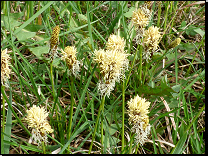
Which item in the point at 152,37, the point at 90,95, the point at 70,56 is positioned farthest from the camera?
the point at 90,95

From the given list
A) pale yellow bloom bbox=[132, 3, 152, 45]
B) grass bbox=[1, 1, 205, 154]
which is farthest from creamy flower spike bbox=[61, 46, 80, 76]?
pale yellow bloom bbox=[132, 3, 152, 45]

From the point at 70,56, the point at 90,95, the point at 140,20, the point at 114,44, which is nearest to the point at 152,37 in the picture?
the point at 140,20

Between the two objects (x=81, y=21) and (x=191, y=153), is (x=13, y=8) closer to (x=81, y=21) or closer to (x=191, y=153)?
(x=81, y=21)

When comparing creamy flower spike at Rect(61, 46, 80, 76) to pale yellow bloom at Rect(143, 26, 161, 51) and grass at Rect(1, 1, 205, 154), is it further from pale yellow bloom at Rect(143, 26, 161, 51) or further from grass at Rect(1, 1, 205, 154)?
pale yellow bloom at Rect(143, 26, 161, 51)

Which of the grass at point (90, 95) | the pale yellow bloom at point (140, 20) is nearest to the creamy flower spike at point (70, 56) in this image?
the grass at point (90, 95)

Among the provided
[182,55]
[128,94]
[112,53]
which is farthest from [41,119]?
[182,55]

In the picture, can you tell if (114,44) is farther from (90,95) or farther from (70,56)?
(90,95)

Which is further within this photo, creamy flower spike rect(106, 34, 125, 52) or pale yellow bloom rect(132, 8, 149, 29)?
pale yellow bloom rect(132, 8, 149, 29)

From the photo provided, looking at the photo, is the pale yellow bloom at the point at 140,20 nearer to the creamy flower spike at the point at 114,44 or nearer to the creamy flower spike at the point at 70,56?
the creamy flower spike at the point at 114,44

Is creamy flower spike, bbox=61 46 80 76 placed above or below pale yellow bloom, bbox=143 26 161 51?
below
